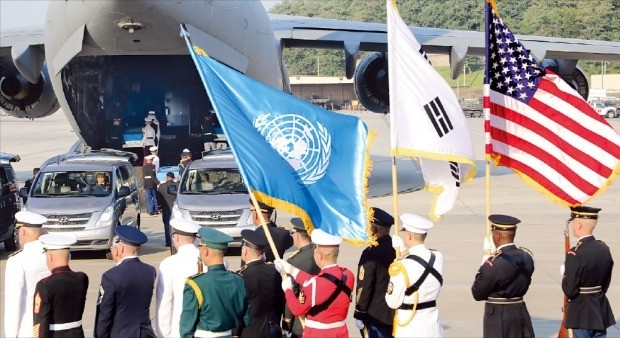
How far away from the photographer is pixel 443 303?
12.5m

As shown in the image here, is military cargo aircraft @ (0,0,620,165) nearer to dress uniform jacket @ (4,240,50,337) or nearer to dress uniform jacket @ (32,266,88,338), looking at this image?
dress uniform jacket @ (4,240,50,337)

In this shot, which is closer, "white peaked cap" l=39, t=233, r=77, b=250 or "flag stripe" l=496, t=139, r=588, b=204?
"white peaked cap" l=39, t=233, r=77, b=250

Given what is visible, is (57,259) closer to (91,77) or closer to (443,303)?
(443,303)

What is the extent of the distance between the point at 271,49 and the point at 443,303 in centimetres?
1177

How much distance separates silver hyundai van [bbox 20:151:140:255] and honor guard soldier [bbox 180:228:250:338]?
9.30 meters

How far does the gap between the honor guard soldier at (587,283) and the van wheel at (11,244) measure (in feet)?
37.4

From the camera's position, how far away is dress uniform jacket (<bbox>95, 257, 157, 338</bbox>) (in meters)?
7.74

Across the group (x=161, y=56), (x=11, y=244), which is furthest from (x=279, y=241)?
(x=161, y=56)

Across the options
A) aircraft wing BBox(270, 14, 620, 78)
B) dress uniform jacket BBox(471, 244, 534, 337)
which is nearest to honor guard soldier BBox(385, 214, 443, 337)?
dress uniform jacket BBox(471, 244, 534, 337)

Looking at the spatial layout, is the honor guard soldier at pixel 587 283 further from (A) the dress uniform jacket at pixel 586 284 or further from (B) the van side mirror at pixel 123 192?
(B) the van side mirror at pixel 123 192

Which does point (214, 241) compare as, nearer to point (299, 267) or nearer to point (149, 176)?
point (299, 267)

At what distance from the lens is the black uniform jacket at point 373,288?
28.5 feet

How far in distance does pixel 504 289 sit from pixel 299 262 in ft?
5.77

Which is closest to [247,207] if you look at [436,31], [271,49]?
[271,49]
